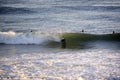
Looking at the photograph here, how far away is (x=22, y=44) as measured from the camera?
27.6 meters

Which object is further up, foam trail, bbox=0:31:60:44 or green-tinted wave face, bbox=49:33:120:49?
foam trail, bbox=0:31:60:44

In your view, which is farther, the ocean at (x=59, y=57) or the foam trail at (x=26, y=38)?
the foam trail at (x=26, y=38)

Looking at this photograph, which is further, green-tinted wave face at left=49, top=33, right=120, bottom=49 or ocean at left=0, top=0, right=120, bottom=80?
green-tinted wave face at left=49, top=33, right=120, bottom=49

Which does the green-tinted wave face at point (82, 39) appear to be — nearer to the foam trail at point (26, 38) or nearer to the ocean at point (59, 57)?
the ocean at point (59, 57)

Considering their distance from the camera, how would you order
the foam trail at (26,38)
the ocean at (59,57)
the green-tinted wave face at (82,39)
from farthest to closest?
1. the foam trail at (26,38)
2. the green-tinted wave face at (82,39)
3. the ocean at (59,57)

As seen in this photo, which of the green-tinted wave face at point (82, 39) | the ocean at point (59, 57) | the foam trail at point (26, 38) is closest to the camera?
the ocean at point (59, 57)

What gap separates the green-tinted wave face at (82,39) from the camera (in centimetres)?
2666

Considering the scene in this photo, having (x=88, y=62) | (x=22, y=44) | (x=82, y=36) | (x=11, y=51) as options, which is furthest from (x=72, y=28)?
(x=88, y=62)

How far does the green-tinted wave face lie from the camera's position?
2666cm

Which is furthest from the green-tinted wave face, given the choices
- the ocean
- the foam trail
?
the foam trail

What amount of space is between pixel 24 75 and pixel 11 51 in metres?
6.81

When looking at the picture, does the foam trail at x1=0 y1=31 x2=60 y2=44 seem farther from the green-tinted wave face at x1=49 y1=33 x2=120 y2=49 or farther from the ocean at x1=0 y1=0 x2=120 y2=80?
the green-tinted wave face at x1=49 y1=33 x2=120 y2=49

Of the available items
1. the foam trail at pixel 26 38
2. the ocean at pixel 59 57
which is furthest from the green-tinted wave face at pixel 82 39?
the foam trail at pixel 26 38

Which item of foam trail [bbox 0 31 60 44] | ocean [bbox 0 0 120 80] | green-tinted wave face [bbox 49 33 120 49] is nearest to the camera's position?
ocean [bbox 0 0 120 80]
